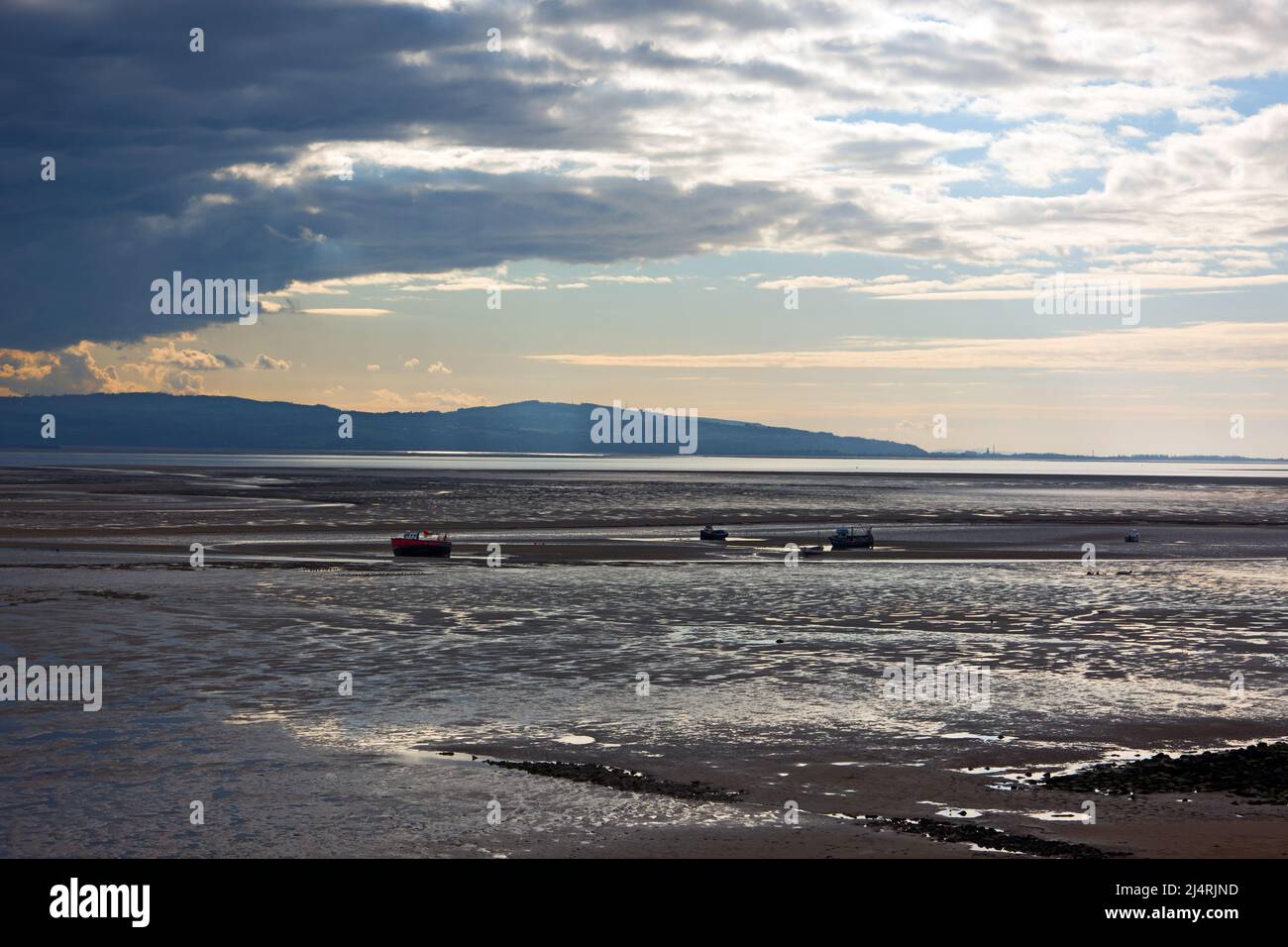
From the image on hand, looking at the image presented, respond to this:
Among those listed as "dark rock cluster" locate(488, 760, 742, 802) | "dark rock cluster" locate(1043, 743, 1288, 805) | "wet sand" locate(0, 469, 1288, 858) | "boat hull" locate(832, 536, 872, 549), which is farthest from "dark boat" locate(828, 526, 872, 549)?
"dark rock cluster" locate(488, 760, 742, 802)

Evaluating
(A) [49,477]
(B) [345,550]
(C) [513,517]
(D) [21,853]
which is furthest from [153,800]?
(A) [49,477]

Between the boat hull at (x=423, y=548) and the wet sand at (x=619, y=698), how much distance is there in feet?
7.67

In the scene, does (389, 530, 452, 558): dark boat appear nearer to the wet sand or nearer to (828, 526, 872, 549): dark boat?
the wet sand

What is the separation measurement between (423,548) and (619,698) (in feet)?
111

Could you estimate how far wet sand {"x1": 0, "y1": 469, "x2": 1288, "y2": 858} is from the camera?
1588 centimetres

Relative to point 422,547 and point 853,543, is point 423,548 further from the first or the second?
point 853,543

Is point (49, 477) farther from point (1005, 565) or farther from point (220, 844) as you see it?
point (220, 844)

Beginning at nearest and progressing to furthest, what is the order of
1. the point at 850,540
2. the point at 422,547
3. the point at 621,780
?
the point at 621,780 < the point at 422,547 < the point at 850,540

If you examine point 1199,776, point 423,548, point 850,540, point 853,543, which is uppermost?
point 423,548

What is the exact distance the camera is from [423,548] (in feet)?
187

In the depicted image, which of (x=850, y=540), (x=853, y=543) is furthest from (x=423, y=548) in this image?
(x=853, y=543)

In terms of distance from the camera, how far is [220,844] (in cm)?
1502

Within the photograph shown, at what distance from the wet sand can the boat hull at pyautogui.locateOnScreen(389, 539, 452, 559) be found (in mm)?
2337

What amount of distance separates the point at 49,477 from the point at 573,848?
500 feet
